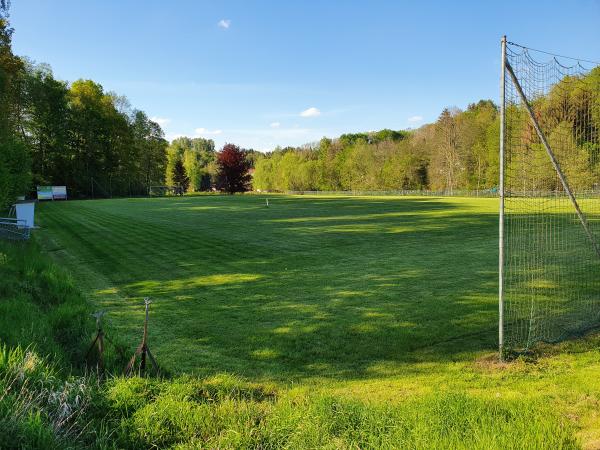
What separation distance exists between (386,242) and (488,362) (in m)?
9.98

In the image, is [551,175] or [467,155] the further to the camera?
[467,155]

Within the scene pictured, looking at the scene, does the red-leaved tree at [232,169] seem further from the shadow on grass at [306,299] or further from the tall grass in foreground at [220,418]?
the tall grass in foreground at [220,418]

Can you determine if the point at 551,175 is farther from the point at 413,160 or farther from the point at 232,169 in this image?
the point at 232,169

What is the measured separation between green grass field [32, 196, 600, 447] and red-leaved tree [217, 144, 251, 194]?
64.8 metres

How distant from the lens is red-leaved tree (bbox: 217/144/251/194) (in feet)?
258

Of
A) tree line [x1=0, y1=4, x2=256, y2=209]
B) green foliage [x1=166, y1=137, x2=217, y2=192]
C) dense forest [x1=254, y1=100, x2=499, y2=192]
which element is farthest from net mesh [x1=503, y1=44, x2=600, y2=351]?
green foliage [x1=166, y1=137, x2=217, y2=192]

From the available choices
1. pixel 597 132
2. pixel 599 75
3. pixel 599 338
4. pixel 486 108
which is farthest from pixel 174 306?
pixel 486 108

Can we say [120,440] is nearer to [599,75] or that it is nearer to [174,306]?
[174,306]

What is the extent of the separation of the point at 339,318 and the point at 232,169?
246 ft

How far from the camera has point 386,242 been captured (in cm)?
1514

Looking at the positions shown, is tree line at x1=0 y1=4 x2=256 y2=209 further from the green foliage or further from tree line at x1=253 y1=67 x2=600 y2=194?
tree line at x1=253 y1=67 x2=600 y2=194

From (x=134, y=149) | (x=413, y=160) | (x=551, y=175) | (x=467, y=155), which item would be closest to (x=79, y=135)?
(x=134, y=149)

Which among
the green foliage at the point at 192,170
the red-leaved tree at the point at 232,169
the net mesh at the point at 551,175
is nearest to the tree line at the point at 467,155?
the net mesh at the point at 551,175

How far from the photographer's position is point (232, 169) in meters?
79.7
